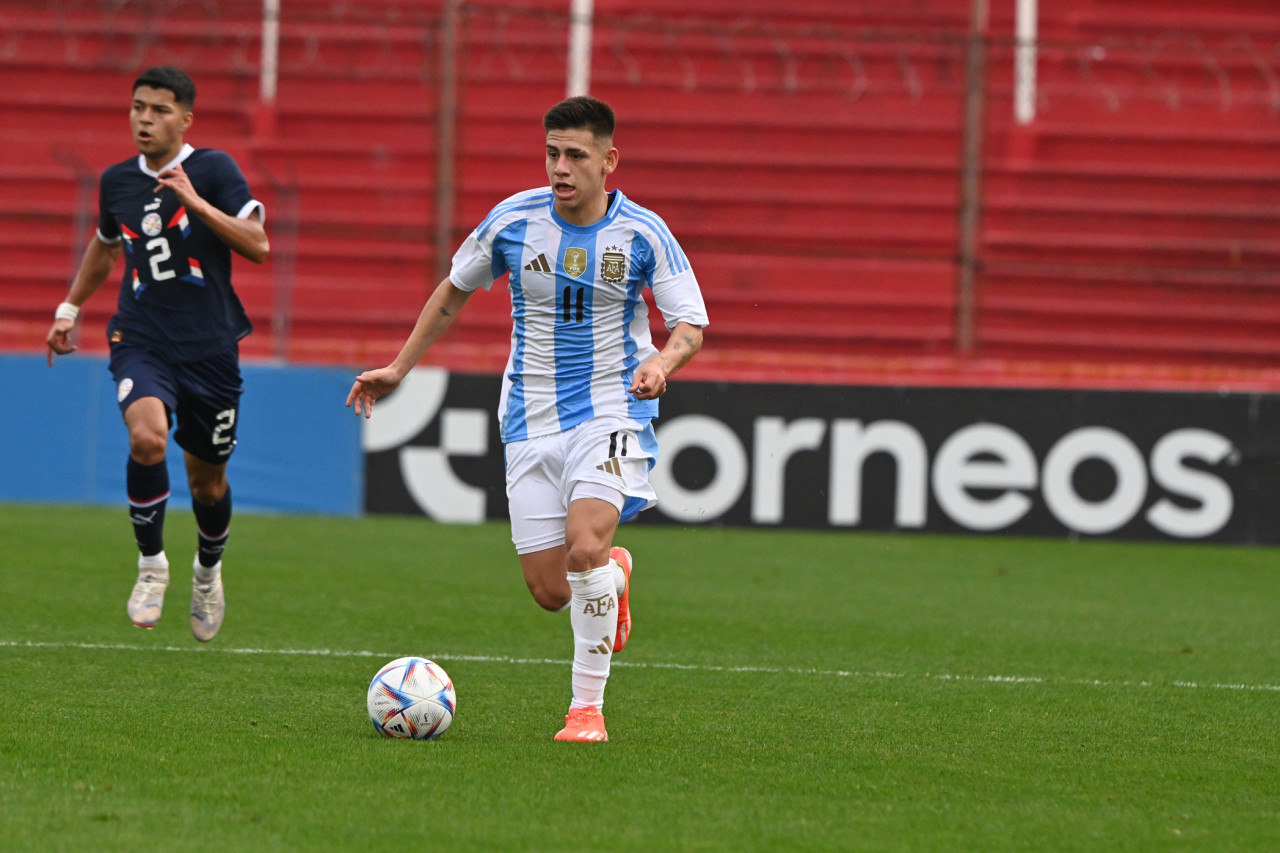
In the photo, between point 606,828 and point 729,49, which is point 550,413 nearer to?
point 606,828

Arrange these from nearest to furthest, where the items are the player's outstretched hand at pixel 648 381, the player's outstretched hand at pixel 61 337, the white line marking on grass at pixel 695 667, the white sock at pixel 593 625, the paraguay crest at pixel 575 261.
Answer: the player's outstretched hand at pixel 648 381 < the white sock at pixel 593 625 < the paraguay crest at pixel 575 261 < the white line marking on grass at pixel 695 667 < the player's outstretched hand at pixel 61 337

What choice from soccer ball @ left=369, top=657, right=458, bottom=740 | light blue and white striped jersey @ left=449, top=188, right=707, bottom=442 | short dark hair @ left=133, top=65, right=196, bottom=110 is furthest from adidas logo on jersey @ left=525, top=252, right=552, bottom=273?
short dark hair @ left=133, top=65, right=196, bottom=110

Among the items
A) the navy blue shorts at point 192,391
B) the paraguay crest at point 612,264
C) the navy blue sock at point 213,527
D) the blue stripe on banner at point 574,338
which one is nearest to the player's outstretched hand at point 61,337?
the navy blue shorts at point 192,391

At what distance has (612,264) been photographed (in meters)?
5.27

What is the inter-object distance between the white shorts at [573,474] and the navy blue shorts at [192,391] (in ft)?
5.34

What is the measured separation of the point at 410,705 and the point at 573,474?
863 mm

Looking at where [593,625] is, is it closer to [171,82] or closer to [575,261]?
[575,261]

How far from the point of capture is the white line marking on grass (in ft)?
20.8

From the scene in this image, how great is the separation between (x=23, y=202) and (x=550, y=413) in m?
12.7

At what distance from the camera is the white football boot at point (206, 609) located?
6.47m

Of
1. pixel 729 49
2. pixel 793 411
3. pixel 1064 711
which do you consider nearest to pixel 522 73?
pixel 729 49

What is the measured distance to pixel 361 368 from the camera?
12.8 meters

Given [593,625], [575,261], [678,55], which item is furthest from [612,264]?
[678,55]

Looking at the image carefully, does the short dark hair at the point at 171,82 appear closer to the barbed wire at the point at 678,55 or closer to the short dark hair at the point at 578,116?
the short dark hair at the point at 578,116
